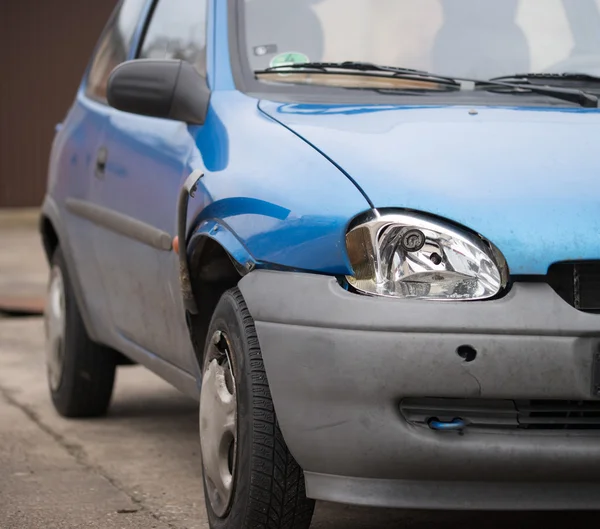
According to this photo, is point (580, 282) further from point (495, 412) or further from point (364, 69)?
point (364, 69)

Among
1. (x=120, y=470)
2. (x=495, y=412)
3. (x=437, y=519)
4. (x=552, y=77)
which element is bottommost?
(x=120, y=470)

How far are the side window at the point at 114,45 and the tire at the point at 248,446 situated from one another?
78.0 inches

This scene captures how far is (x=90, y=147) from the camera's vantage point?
5.23 meters

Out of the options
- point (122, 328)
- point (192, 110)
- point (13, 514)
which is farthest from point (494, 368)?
point (122, 328)

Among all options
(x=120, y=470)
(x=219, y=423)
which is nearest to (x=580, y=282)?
(x=219, y=423)

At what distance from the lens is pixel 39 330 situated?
8227 mm

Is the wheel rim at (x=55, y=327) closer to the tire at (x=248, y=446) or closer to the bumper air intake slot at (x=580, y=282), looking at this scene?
the tire at (x=248, y=446)

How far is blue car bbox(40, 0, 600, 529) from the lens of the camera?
10.3 ft

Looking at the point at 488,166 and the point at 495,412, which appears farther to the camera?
the point at 488,166

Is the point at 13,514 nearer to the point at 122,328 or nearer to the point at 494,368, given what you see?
the point at 122,328

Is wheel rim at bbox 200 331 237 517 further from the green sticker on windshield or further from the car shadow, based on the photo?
the green sticker on windshield

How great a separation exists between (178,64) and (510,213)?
1222 mm

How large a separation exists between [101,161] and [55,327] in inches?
39.8

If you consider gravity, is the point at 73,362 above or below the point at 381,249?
below
